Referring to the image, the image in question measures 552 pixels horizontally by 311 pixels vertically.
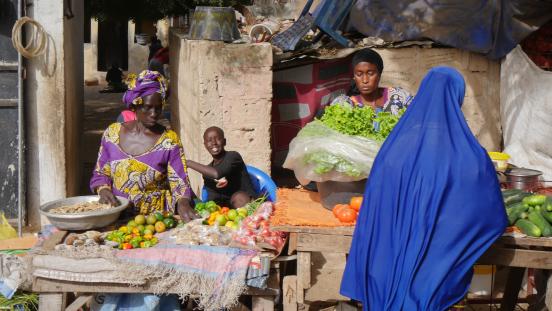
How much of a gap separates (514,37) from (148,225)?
14.8 feet

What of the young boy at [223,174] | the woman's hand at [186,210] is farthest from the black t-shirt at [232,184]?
the woman's hand at [186,210]

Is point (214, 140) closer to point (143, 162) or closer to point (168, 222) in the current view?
point (143, 162)

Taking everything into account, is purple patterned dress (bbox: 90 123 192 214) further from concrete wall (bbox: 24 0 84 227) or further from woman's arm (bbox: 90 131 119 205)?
concrete wall (bbox: 24 0 84 227)

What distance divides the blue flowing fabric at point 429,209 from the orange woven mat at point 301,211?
1.12ft

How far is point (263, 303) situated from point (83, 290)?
1.06 m

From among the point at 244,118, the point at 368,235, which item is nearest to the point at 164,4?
the point at 244,118

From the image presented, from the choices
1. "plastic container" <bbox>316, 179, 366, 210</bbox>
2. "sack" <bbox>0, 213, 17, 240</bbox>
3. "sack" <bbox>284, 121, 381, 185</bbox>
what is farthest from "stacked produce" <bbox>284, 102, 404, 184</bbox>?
"sack" <bbox>0, 213, 17, 240</bbox>

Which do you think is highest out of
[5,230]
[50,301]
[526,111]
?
[526,111]

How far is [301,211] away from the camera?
182 inches

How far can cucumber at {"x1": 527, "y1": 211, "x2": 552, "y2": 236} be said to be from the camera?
419cm

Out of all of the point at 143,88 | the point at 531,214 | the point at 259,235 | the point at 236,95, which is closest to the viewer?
the point at 531,214

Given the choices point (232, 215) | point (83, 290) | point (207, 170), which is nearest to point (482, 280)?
point (232, 215)

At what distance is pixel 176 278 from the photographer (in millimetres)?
4332

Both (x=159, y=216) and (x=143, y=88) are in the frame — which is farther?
(x=143, y=88)
